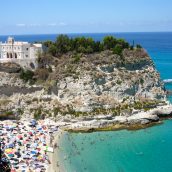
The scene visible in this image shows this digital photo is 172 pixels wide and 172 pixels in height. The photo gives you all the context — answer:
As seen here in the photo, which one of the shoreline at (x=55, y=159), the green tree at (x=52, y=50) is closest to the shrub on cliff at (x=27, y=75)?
the green tree at (x=52, y=50)

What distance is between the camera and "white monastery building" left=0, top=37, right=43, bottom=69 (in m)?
59.5

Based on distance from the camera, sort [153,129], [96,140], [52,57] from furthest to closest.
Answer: [52,57] → [153,129] → [96,140]

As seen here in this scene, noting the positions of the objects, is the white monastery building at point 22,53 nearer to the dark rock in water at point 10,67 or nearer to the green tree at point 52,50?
the dark rock in water at point 10,67

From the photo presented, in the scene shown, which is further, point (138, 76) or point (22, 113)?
point (138, 76)

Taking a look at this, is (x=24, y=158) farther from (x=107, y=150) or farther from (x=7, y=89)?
(x=7, y=89)

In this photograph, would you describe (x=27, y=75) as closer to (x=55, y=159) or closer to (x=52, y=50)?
(x=52, y=50)

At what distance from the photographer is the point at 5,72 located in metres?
57.7

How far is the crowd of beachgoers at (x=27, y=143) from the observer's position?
122 ft

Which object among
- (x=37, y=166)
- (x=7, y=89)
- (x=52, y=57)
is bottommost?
(x=37, y=166)

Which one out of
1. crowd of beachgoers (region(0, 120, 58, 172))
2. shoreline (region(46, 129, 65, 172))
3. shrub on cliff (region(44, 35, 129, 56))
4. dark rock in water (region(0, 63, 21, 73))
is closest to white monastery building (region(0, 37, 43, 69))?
dark rock in water (region(0, 63, 21, 73))

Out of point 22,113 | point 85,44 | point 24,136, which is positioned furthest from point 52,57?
point 24,136

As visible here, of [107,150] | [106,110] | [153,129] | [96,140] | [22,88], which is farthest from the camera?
[22,88]

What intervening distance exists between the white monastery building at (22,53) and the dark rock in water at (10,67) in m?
0.80

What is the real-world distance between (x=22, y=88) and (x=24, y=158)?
63.0 ft
